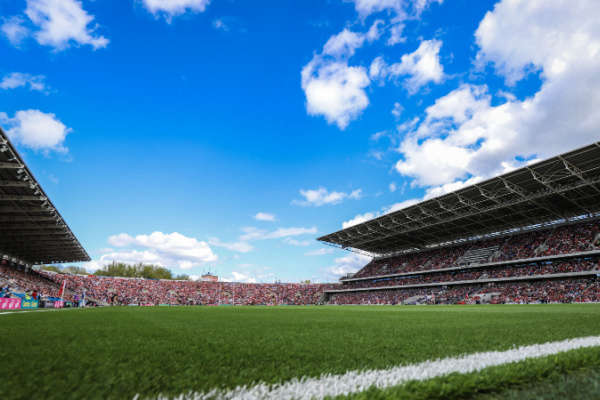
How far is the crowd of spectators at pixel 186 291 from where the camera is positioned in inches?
1681

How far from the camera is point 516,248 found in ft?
111

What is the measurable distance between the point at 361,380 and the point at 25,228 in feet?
92.9

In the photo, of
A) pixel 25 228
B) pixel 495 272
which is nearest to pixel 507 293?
pixel 495 272

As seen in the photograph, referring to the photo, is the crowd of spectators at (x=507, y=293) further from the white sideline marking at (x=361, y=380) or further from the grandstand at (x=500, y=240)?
the white sideline marking at (x=361, y=380)

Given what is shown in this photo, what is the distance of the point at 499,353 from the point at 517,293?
32823 mm

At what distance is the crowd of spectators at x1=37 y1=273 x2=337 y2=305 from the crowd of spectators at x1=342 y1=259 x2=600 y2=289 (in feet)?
52.7

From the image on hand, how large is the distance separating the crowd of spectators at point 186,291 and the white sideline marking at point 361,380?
146 ft

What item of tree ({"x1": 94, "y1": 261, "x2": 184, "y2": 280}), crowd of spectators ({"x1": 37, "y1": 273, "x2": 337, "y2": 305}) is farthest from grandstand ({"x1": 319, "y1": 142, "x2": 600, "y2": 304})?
tree ({"x1": 94, "y1": 261, "x2": 184, "y2": 280})

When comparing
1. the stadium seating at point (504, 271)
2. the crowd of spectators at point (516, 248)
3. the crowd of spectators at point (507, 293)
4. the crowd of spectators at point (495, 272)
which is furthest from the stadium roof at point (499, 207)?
the crowd of spectators at point (507, 293)

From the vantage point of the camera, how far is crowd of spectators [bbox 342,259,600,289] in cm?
2725

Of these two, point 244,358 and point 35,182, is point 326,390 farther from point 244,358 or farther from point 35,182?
point 35,182

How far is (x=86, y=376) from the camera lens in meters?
1.88

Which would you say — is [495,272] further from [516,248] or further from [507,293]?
[507,293]

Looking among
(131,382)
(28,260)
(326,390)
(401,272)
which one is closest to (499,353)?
(326,390)
